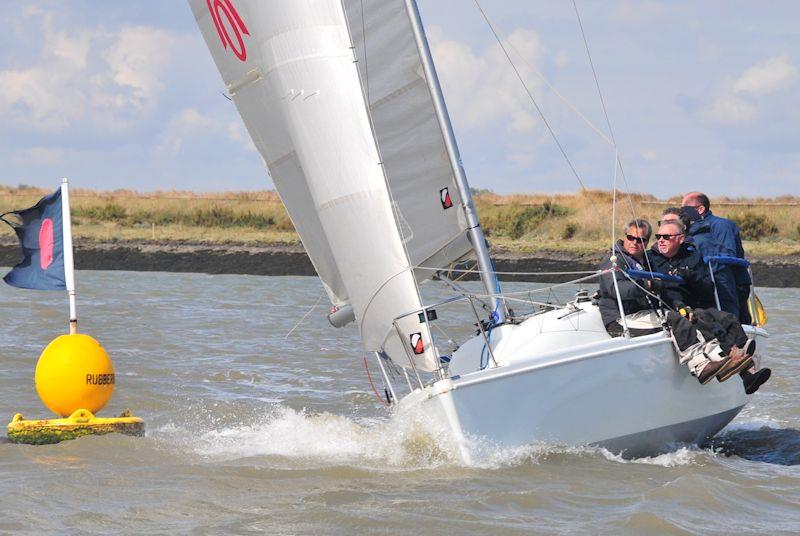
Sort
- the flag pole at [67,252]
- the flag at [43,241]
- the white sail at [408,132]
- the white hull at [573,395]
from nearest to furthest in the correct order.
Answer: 1. the white hull at [573,395]
2. the white sail at [408,132]
3. the flag pole at [67,252]
4. the flag at [43,241]

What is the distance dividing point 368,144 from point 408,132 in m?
0.49

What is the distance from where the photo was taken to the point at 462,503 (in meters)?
6.31

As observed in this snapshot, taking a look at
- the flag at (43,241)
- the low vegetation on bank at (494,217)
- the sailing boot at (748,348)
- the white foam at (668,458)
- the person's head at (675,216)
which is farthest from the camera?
the low vegetation on bank at (494,217)

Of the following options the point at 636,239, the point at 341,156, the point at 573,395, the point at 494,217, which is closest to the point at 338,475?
the point at 573,395

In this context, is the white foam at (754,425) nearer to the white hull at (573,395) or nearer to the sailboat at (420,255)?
the sailboat at (420,255)

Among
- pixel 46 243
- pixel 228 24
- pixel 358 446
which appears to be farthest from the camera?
pixel 46 243

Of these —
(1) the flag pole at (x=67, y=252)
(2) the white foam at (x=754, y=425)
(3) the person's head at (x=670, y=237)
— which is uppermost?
(1) the flag pole at (x=67, y=252)

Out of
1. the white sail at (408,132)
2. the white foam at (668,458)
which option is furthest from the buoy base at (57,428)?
the white foam at (668,458)

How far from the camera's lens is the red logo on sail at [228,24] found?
826cm

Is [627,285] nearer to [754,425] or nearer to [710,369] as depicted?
[710,369]

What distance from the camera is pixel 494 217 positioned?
36.5m

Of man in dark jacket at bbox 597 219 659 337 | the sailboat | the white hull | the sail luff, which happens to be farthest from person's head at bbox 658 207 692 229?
the sail luff

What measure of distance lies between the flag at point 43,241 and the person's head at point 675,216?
4.23m

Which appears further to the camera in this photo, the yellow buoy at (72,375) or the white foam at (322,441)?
the yellow buoy at (72,375)
